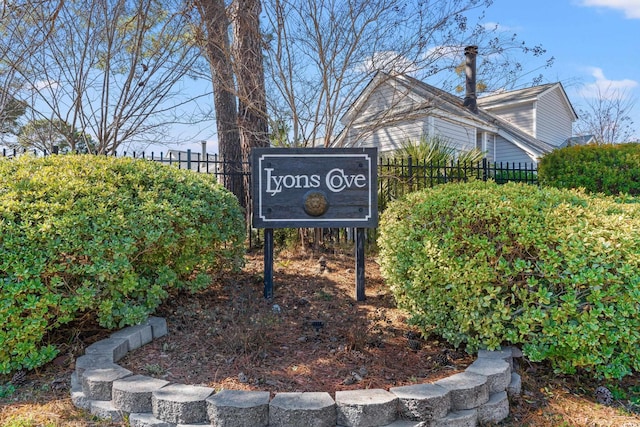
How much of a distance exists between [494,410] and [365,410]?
2.73 feet

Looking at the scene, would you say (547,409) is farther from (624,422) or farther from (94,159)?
(94,159)

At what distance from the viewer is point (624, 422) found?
2.49m

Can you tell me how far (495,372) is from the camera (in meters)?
2.56

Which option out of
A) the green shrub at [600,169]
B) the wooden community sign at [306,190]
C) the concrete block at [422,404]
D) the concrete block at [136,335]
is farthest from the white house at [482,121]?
the concrete block at [422,404]

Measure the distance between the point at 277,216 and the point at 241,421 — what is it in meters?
2.30

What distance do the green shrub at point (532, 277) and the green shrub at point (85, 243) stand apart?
6.58ft

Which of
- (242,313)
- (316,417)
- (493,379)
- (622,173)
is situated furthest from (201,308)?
(622,173)

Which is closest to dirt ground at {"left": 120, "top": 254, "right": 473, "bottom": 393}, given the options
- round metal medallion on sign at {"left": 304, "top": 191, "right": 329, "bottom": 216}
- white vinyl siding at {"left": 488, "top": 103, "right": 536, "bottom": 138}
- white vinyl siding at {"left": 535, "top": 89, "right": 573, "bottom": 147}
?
round metal medallion on sign at {"left": 304, "top": 191, "right": 329, "bottom": 216}

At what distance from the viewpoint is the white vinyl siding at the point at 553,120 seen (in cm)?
1733

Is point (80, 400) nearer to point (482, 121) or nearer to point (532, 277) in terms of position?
point (532, 277)

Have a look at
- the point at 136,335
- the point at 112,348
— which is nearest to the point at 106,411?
the point at 112,348

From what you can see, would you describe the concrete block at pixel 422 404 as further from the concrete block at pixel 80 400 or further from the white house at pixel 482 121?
the white house at pixel 482 121

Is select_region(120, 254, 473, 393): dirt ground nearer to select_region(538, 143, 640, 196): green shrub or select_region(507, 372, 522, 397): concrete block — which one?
select_region(507, 372, 522, 397): concrete block

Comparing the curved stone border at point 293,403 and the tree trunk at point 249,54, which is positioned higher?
the tree trunk at point 249,54
